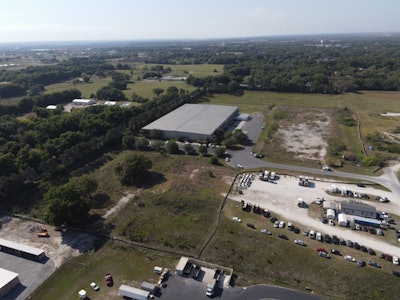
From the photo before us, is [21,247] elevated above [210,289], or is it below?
below

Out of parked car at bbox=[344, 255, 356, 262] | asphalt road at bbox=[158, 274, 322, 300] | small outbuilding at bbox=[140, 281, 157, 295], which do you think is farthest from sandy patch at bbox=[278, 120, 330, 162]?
small outbuilding at bbox=[140, 281, 157, 295]

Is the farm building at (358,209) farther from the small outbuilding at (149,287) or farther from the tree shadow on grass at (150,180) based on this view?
the tree shadow on grass at (150,180)

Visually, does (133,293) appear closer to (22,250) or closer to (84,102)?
(22,250)

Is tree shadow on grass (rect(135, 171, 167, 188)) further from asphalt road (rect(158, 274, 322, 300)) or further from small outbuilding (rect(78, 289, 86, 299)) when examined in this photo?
small outbuilding (rect(78, 289, 86, 299))

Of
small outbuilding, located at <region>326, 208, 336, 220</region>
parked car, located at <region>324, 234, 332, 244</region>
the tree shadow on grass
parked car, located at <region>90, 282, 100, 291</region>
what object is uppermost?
parked car, located at <region>90, 282, 100, 291</region>

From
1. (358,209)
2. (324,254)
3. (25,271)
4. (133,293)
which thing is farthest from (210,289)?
(358,209)

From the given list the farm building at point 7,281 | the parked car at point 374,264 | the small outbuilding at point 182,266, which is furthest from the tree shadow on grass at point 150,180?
the parked car at point 374,264

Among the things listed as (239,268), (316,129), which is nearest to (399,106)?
(316,129)
